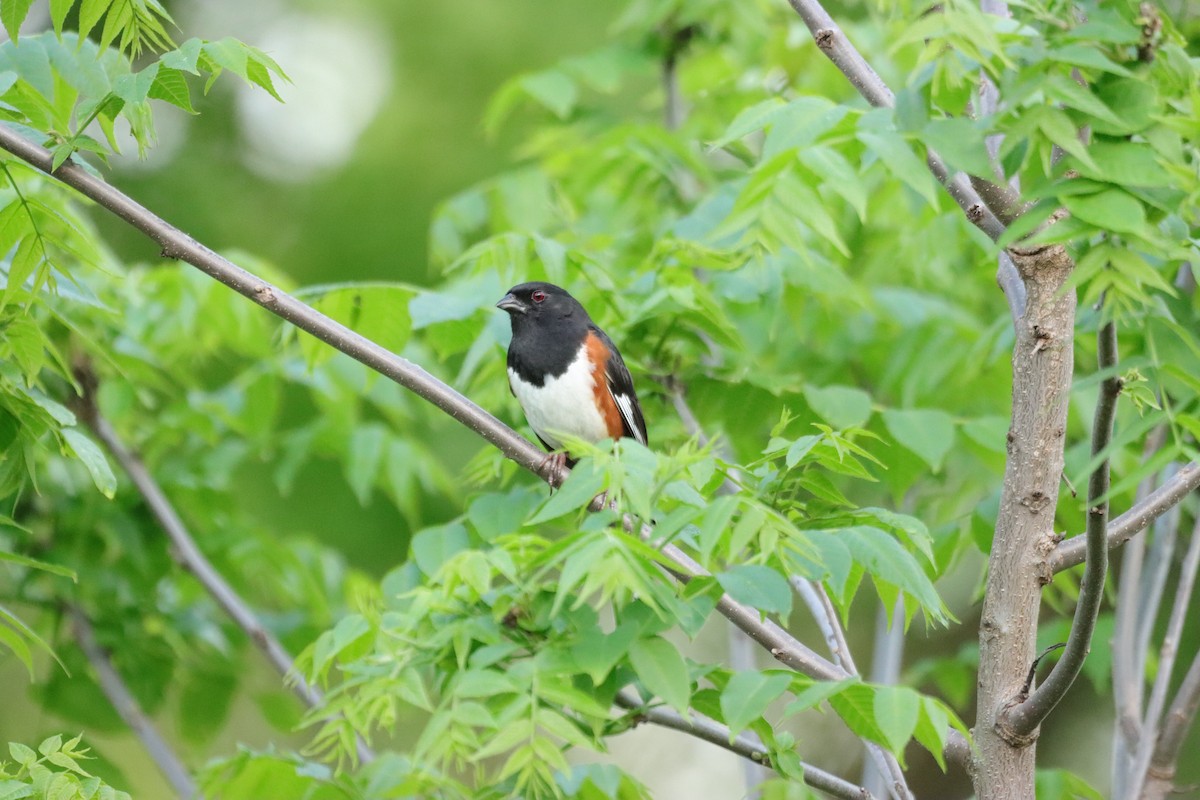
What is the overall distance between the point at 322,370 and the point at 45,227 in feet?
3.70

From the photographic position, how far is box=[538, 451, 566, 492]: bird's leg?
2.98 m

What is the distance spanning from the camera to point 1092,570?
199cm

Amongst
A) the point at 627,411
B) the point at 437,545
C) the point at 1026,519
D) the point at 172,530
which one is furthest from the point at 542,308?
the point at 1026,519

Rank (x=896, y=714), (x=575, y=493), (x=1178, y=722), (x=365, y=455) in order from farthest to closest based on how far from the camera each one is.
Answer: (x=365, y=455) → (x=1178, y=722) → (x=575, y=493) → (x=896, y=714)

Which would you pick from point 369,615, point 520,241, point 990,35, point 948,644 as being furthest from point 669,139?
point 948,644

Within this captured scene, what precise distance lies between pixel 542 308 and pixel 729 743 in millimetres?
2368

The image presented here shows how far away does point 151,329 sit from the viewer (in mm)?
4414

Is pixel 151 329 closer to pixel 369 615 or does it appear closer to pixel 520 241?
pixel 520 241

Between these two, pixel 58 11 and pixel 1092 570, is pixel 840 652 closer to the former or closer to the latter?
pixel 1092 570

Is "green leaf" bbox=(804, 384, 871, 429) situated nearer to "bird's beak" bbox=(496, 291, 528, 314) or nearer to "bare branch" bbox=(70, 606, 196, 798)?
"bird's beak" bbox=(496, 291, 528, 314)

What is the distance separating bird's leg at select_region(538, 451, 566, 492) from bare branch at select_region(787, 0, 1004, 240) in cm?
111

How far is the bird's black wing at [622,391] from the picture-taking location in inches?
165

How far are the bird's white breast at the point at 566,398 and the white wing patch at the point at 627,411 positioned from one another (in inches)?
3.7

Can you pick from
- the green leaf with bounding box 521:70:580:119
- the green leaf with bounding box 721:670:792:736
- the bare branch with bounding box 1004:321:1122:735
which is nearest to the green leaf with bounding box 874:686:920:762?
the green leaf with bounding box 721:670:792:736
